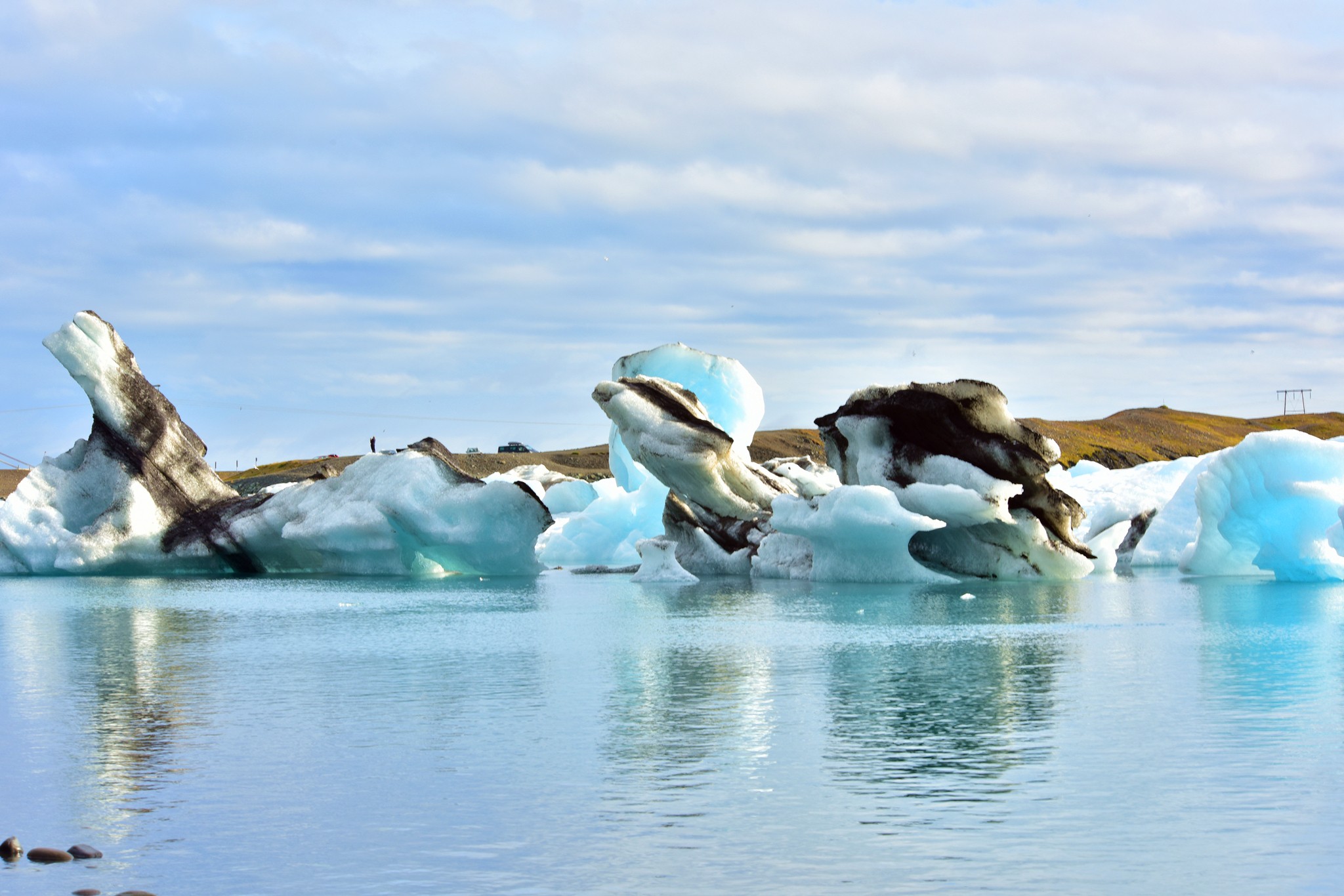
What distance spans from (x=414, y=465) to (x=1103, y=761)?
58.5 feet

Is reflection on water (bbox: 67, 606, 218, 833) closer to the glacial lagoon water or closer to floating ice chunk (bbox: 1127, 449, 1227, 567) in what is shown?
the glacial lagoon water

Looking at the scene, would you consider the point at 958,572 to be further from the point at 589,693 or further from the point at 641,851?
the point at 641,851

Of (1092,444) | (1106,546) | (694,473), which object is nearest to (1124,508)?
(1106,546)

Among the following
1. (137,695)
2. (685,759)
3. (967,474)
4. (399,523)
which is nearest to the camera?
(685,759)

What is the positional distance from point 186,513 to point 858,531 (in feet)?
42.2

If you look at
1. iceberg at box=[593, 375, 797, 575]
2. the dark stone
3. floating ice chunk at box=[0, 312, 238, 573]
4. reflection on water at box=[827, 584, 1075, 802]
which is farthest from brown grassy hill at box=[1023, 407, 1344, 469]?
reflection on water at box=[827, 584, 1075, 802]

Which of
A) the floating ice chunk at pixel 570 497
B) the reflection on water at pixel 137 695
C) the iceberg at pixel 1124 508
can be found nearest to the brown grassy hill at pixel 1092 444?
the floating ice chunk at pixel 570 497

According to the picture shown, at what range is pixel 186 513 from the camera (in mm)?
26047

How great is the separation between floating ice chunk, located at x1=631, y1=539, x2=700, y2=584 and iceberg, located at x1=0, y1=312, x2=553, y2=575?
1.74 m

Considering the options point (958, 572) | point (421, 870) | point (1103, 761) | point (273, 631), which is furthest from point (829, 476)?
point (421, 870)

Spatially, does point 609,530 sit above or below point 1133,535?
above

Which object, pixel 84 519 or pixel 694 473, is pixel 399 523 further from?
pixel 84 519

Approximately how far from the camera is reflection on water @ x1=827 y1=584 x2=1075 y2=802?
645cm

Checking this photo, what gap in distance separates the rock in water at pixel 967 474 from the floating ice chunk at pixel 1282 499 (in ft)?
6.74
